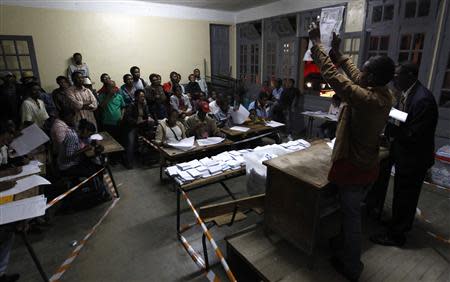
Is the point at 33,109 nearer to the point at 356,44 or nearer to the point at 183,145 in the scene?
the point at 183,145

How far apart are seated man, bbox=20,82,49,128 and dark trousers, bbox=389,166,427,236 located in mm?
5568

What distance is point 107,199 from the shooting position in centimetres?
372

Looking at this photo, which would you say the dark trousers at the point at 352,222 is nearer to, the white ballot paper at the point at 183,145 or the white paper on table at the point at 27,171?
the white ballot paper at the point at 183,145

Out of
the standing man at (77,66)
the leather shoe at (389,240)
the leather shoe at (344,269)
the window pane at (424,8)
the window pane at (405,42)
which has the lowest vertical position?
the leather shoe at (389,240)

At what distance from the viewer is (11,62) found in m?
5.99

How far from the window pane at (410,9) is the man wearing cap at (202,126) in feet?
13.0

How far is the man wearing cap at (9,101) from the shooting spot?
5113 millimetres

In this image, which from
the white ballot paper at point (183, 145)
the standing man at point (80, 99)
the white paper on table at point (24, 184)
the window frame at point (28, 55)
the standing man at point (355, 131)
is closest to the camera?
the standing man at point (355, 131)

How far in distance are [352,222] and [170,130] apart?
313 cm

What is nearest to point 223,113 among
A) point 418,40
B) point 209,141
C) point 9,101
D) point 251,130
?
point 251,130

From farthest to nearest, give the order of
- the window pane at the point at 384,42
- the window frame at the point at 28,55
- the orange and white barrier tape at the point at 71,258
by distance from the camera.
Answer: the window frame at the point at 28,55
the window pane at the point at 384,42
the orange and white barrier tape at the point at 71,258

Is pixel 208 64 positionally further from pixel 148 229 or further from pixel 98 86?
pixel 148 229

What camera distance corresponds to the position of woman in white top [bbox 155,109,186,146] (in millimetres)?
4172

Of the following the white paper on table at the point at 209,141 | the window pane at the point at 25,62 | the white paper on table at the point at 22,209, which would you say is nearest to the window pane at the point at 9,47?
the window pane at the point at 25,62
